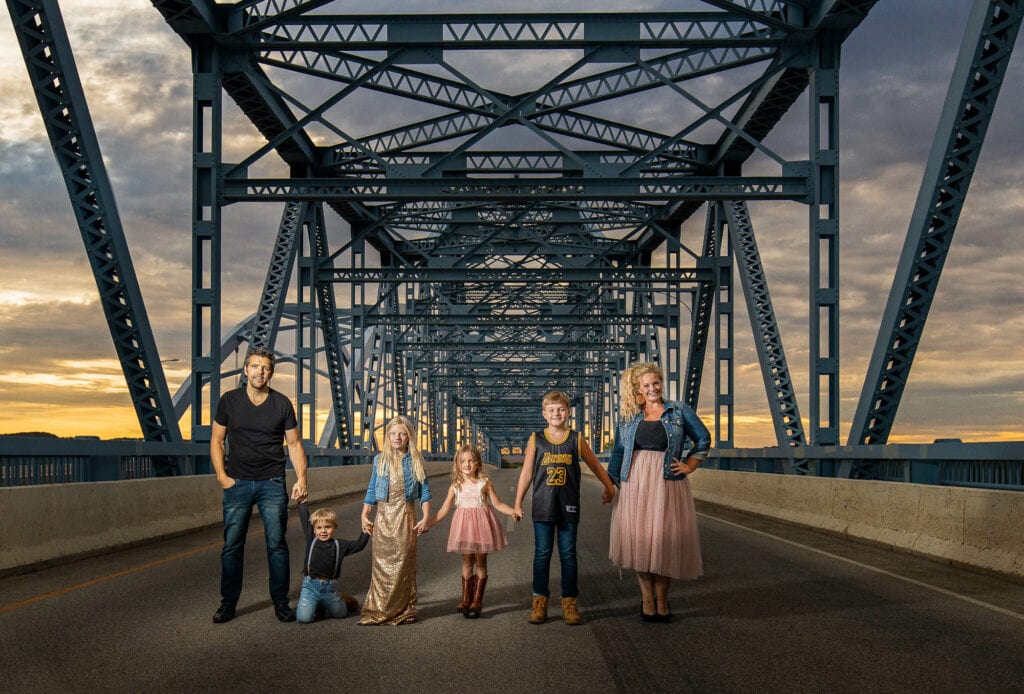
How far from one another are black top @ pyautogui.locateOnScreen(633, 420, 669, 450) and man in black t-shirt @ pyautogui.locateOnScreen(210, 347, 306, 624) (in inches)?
89.8

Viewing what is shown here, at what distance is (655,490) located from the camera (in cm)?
808

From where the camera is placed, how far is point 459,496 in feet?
27.5

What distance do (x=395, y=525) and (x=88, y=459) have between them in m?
8.42

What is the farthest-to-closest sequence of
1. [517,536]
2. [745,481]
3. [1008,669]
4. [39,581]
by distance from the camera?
1. [745,481]
2. [517,536]
3. [39,581]
4. [1008,669]

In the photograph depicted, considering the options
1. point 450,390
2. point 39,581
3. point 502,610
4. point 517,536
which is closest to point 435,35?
point 517,536

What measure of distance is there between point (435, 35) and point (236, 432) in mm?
16610

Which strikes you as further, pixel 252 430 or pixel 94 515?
pixel 94 515

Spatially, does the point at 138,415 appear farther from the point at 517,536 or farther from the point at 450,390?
the point at 450,390

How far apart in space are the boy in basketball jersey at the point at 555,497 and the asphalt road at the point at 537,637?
203 millimetres

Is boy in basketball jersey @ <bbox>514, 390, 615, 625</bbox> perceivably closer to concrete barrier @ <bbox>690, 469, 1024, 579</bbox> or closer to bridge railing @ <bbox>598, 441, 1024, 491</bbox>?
concrete barrier @ <bbox>690, 469, 1024, 579</bbox>

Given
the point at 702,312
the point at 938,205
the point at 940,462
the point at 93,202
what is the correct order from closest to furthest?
1. the point at 940,462
2. the point at 938,205
3. the point at 93,202
4. the point at 702,312

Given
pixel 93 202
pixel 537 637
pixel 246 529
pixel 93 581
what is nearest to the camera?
pixel 537 637

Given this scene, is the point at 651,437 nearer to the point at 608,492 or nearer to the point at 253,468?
the point at 608,492

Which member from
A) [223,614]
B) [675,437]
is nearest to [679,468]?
[675,437]
